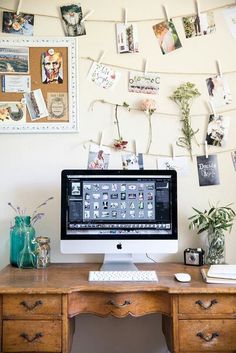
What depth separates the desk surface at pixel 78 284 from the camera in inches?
64.1

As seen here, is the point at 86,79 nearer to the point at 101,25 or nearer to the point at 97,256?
the point at 101,25

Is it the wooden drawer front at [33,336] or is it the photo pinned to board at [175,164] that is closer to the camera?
the wooden drawer front at [33,336]

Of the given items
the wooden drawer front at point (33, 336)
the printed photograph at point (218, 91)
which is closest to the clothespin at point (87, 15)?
the printed photograph at point (218, 91)

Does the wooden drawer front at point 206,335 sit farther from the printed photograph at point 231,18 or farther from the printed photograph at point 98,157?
the printed photograph at point 231,18

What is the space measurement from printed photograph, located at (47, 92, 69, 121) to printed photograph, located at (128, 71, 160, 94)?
0.38m

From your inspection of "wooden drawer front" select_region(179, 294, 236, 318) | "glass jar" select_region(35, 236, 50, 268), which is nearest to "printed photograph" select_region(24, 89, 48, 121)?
"glass jar" select_region(35, 236, 50, 268)

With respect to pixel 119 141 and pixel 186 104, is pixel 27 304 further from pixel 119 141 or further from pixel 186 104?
pixel 186 104

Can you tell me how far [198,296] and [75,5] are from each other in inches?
66.5

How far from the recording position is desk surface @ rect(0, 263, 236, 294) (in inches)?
64.1

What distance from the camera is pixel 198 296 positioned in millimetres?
1654

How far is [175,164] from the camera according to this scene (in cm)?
222

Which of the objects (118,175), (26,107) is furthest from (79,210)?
(26,107)

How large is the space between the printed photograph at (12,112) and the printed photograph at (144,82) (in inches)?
24.4

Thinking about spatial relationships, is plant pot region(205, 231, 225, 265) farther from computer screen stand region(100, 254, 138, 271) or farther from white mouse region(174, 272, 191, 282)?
computer screen stand region(100, 254, 138, 271)
